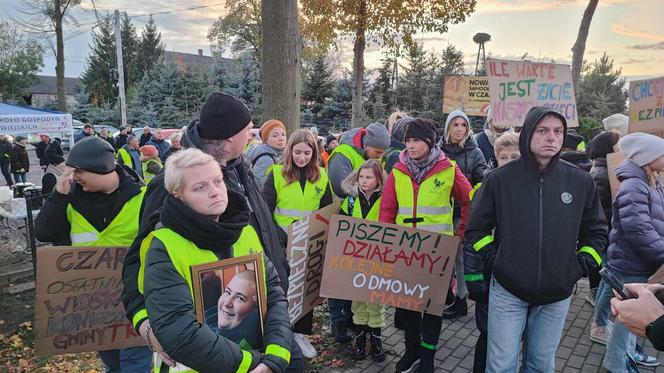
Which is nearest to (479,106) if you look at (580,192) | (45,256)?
(580,192)

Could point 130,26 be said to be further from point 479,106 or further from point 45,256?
point 45,256

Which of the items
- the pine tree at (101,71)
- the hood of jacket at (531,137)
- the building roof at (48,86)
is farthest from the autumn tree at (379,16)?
the building roof at (48,86)

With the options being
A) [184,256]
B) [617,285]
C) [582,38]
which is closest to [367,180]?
[617,285]

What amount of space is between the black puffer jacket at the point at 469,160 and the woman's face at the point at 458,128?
0.10 metres

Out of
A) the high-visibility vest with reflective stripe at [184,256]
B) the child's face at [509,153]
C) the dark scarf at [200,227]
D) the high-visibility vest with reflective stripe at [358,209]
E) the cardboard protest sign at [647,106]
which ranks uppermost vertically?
the cardboard protest sign at [647,106]

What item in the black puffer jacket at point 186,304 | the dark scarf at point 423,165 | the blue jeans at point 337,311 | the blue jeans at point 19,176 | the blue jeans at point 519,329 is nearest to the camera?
the black puffer jacket at point 186,304

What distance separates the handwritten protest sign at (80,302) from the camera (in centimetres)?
286

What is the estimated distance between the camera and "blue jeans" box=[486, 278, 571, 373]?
9.50 ft

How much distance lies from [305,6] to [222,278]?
15477mm

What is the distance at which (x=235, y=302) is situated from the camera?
6.48 ft

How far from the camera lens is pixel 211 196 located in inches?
77.3

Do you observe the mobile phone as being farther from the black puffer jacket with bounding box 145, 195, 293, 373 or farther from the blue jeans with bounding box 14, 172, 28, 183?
the blue jeans with bounding box 14, 172, 28, 183

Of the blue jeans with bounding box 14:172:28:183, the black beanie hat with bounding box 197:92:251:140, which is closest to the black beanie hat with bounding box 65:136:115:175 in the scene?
the black beanie hat with bounding box 197:92:251:140

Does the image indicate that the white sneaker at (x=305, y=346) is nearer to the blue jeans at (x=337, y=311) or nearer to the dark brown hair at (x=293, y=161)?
the blue jeans at (x=337, y=311)
